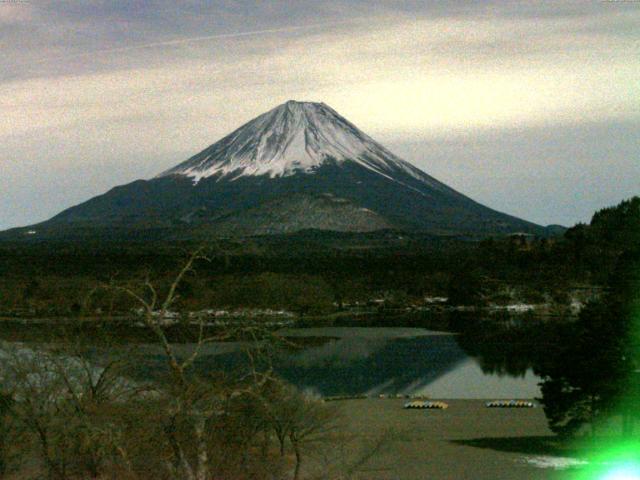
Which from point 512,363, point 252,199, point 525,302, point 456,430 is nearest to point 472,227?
point 252,199

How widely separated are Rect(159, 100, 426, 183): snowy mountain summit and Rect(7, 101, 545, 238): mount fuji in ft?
0.56

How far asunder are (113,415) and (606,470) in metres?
9.95

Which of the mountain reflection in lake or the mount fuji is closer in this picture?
the mountain reflection in lake

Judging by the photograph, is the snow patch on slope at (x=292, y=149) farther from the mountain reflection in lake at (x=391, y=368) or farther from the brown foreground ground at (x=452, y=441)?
the brown foreground ground at (x=452, y=441)

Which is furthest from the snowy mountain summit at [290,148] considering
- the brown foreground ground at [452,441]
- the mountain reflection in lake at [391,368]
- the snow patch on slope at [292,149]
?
the brown foreground ground at [452,441]

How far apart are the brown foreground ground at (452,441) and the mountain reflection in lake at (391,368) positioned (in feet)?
12.8

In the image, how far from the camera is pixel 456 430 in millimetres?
25453

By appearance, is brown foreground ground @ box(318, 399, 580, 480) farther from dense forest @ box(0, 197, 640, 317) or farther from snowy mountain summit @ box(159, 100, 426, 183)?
snowy mountain summit @ box(159, 100, 426, 183)

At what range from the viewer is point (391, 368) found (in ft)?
141

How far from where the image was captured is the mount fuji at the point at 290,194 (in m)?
152

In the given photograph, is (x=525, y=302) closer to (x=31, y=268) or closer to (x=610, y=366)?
(x=31, y=268)

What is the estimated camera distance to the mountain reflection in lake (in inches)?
1409

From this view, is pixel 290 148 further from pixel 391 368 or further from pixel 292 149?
pixel 391 368

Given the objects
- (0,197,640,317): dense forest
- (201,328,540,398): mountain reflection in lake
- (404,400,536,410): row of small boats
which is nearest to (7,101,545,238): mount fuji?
(0,197,640,317): dense forest
